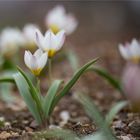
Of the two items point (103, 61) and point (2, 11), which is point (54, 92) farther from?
point (2, 11)

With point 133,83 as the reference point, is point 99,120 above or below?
below

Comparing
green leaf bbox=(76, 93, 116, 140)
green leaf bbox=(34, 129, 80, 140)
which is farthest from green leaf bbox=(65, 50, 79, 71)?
green leaf bbox=(34, 129, 80, 140)

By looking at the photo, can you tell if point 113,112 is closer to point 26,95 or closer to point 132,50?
point 132,50

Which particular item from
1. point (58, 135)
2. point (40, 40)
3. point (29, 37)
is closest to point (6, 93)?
point (29, 37)

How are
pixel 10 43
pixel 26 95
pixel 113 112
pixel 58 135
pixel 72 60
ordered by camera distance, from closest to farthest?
pixel 58 135 < pixel 26 95 < pixel 113 112 < pixel 72 60 < pixel 10 43

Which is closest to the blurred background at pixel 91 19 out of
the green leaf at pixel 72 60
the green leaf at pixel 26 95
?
the green leaf at pixel 72 60

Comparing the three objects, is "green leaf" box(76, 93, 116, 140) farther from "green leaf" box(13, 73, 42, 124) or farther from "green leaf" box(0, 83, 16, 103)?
"green leaf" box(0, 83, 16, 103)

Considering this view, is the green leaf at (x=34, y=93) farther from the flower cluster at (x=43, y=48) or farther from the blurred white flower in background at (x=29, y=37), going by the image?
the blurred white flower in background at (x=29, y=37)
